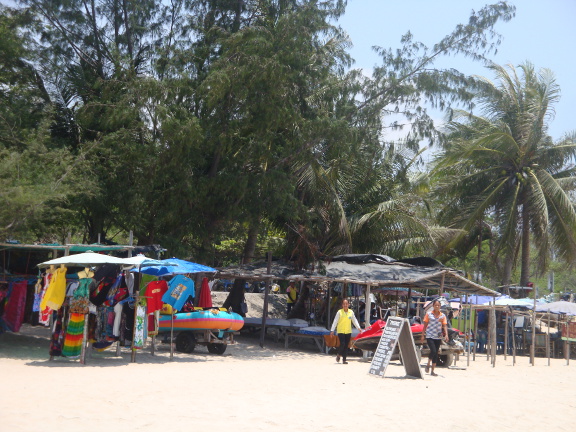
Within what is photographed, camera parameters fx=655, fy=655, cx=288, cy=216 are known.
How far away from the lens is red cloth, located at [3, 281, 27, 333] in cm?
1400

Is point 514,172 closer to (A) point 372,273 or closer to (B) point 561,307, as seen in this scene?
(B) point 561,307

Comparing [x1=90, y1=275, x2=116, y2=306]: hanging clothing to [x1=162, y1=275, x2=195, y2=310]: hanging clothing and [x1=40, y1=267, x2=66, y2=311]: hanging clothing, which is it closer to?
[x1=40, y1=267, x2=66, y2=311]: hanging clothing

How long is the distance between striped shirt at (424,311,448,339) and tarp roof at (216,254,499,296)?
10.3 ft

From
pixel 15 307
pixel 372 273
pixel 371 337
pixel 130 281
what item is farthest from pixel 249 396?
pixel 372 273

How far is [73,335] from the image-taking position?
483 inches

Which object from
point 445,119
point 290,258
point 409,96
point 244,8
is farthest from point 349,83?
point 445,119

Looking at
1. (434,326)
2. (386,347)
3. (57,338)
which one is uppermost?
(434,326)

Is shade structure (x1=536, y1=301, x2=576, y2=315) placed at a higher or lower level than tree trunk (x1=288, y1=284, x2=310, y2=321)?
higher

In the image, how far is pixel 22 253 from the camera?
15648mm

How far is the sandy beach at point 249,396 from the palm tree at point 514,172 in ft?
35.9

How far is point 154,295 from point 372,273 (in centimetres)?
715

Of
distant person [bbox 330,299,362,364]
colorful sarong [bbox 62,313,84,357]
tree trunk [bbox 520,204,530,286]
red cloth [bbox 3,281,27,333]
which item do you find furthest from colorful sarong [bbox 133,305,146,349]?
tree trunk [bbox 520,204,530,286]

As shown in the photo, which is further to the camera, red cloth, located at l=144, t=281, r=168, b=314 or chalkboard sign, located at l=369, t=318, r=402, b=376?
red cloth, located at l=144, t=281, r=168, b=314

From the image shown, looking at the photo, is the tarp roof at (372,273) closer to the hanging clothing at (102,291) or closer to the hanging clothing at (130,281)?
the hanging clothing at (130,281)
